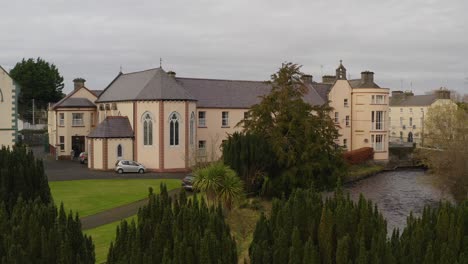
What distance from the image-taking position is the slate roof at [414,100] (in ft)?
308

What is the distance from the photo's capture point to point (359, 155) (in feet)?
199

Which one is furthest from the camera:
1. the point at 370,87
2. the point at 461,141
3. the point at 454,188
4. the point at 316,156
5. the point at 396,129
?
the point at 396,129

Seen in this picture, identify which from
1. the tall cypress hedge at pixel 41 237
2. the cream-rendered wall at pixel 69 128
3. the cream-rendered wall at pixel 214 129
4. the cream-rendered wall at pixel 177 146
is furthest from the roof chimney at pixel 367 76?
the tall cypress hedge at pixel 41 237

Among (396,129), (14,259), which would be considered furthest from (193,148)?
(396,129)

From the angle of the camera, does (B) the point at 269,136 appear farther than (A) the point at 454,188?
No

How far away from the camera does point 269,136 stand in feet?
108

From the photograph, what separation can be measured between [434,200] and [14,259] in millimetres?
37789

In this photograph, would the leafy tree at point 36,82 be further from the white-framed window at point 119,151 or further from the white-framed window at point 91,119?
the white-framed window at point 119,151

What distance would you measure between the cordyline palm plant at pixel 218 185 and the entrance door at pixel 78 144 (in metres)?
38.5

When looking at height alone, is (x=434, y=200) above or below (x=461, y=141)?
below

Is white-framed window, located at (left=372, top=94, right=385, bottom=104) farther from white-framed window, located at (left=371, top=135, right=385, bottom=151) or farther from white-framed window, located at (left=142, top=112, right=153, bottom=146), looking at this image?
white-framed window, located at (left=142, top=112, right=153, bottom=146)

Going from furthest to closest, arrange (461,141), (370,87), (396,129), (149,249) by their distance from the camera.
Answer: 1. (396,129)
2. (370,87)
3. (461,141)
4. (149,249)

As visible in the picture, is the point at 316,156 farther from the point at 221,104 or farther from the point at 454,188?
the point at 221,104

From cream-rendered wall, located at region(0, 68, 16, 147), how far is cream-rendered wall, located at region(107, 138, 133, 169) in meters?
11.8
